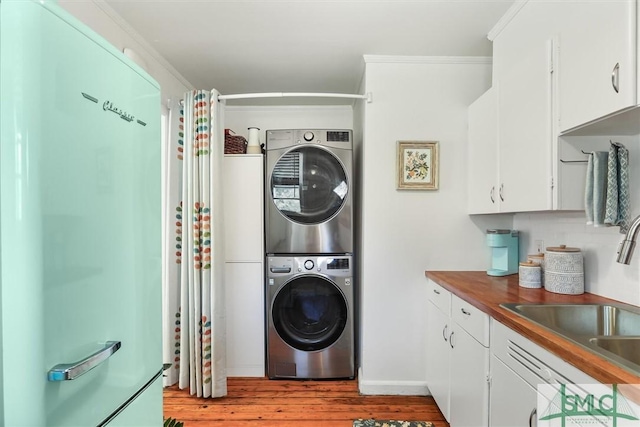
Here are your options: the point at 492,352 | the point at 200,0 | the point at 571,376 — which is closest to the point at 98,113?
the point at 200,0

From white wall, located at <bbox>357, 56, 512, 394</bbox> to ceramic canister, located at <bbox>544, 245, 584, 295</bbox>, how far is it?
0.71m

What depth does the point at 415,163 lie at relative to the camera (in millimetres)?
2309

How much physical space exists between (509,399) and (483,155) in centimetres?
139

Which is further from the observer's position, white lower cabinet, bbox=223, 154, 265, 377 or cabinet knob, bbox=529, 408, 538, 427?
white lower cabinet, bbox=223, 154, 265, 377

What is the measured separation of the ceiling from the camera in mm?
1748

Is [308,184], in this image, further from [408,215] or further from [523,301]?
[523,301]

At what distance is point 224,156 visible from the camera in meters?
2.53

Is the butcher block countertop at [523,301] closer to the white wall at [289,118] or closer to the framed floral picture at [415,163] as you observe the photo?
the framed floral picture at [415,163]

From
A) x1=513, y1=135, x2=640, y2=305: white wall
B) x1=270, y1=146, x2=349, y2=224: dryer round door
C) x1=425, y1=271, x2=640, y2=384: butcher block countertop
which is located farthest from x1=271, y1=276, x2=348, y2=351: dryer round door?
x1=513, y1=135, x2=640, y2=305: white wall

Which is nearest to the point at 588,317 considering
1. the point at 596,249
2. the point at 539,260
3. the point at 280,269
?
the point at 596,249

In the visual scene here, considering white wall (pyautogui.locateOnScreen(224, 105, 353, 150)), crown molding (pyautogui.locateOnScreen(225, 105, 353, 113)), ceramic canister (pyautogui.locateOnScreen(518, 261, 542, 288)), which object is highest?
crown molding (pyautogui.locateOnScreen(225, 105, 353, 113))

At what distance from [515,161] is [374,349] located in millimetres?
1563

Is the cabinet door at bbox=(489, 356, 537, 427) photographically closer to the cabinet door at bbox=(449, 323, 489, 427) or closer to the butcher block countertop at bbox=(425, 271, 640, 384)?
the cabinet door at bbox=(449, 323, 489, 427)

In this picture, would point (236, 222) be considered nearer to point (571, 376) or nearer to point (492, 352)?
point (492, 352)
